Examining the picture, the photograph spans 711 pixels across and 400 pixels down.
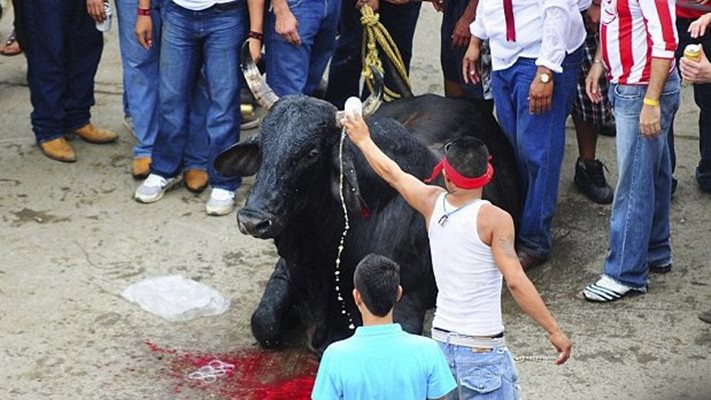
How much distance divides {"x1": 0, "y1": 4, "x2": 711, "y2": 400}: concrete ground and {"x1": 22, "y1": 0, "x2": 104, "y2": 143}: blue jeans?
0.25 metres

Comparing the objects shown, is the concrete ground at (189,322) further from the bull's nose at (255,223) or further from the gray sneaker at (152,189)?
the bull's nose at (255,223)

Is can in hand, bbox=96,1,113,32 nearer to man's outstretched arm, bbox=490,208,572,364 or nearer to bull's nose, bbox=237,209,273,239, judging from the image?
bull's nose, bbox=237,209,273,239

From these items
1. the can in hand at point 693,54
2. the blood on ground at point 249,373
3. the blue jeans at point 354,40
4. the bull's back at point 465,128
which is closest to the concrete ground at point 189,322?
the blood on ground at point 249,373

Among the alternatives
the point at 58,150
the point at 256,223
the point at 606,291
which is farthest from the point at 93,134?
the point at 606,291

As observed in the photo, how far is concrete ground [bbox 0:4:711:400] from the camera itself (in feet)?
23.6

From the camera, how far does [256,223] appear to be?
6.77 metres

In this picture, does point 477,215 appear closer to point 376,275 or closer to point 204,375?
point 376,275

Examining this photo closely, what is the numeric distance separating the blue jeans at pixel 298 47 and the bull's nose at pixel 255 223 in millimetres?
2248

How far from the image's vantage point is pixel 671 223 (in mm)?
8828

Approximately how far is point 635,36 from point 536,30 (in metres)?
0.66

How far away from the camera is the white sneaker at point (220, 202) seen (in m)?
8.97

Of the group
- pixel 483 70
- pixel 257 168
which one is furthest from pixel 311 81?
pixel 257 168

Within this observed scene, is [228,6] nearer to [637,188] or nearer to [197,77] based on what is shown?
[197,77]

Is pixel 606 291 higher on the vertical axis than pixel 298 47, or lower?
lower
